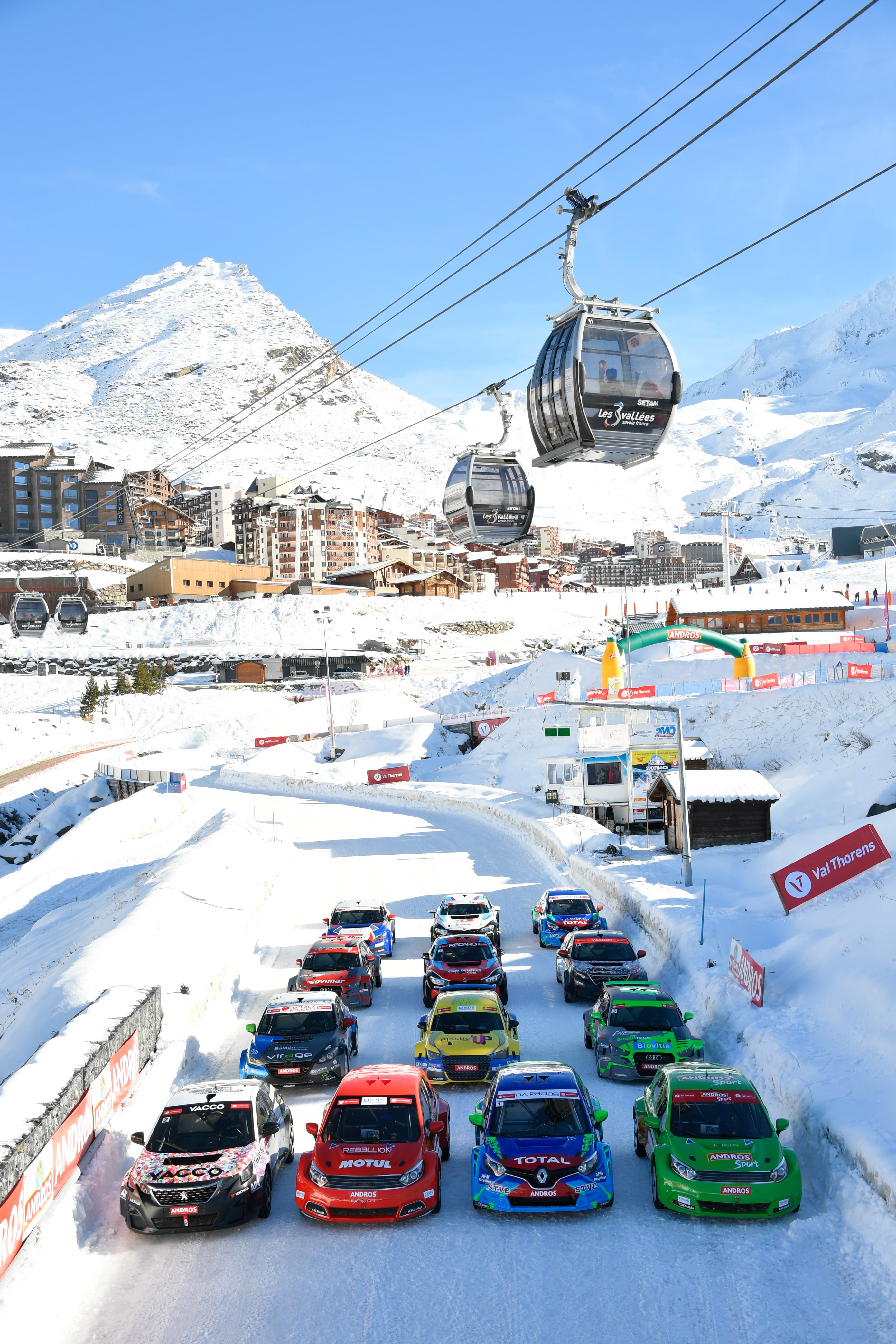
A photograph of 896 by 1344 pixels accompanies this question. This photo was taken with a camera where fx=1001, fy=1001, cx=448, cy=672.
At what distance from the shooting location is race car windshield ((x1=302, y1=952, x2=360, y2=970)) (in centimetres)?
2062

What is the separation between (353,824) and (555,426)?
34.3 metres

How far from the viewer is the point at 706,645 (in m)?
75.9

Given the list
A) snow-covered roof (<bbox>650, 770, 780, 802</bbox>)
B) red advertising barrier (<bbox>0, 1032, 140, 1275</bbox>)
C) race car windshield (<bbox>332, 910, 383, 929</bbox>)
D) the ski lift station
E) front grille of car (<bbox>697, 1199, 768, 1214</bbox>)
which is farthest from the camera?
the ski lift station

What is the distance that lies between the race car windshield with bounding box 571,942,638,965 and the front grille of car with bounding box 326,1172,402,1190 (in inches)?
387

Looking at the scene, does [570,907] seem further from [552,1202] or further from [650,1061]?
[552,1202]

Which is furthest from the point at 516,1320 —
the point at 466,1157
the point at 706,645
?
the point at 706,645

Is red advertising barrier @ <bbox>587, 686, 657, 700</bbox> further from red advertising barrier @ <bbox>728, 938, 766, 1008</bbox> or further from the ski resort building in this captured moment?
the ski resort building

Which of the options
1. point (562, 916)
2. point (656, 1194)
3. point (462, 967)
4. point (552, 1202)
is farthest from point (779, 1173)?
point (562, 916)

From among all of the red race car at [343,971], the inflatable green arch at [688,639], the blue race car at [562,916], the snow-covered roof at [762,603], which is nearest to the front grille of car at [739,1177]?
the red race car at [343,971]

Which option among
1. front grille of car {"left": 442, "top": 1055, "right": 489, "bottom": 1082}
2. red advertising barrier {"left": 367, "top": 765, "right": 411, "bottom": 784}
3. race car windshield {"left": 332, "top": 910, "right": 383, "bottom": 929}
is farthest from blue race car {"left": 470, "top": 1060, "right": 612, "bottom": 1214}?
red advertising barrier {"left": 367, "top": 765, "right": 411, "bottom": 784}

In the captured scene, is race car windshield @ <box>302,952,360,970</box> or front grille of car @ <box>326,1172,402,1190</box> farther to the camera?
race car windshield @ <box>302,952,360,970</box>

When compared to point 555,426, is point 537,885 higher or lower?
lower

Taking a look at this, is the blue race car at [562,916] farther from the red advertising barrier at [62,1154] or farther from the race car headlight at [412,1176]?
the race car headlight at [412,1176]

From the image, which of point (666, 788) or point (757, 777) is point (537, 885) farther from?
point (757, 777)
